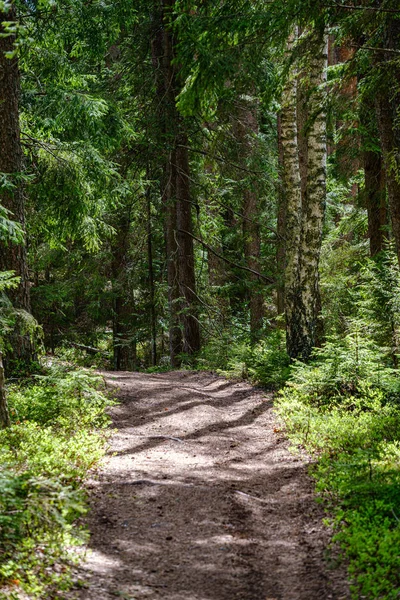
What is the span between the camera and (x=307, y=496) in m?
5.83

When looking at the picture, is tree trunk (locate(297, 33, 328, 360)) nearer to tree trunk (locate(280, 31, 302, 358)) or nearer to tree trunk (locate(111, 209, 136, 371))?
tree trunk (locate(280, 31, 302, 358))

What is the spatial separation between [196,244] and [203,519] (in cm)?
1556

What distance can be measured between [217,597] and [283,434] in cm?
440

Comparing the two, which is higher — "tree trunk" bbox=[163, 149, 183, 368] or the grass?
"tree trunk" bbox=[163, 149, 183, 368]

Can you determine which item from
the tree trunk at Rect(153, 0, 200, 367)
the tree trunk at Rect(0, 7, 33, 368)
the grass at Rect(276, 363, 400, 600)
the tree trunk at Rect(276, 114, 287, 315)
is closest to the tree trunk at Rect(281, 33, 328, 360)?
the grass at Rect(276, 363, 400, 600)

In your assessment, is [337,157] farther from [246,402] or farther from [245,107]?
[246,402]

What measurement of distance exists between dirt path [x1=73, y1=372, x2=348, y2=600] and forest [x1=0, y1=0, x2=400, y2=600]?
195mm

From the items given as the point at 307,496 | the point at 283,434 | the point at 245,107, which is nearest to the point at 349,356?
the point at 283,434

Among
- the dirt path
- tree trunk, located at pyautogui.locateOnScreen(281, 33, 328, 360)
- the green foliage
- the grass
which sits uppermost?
tree trunk, located at pyautogui.locateOnScreen(281, 33, 328, 360)

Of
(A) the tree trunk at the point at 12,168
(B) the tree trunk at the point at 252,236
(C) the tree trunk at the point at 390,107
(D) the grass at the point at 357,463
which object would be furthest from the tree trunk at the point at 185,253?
(C) the tree trunk at the point at 390,107

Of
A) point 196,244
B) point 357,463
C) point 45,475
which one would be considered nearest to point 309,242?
point 357,463

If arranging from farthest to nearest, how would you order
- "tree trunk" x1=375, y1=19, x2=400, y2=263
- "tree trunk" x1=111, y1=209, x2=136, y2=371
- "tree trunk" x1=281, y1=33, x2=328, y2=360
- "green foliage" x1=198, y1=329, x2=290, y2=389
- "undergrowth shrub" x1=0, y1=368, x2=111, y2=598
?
"tree trunk" x1=111, y1=209, x2=136, y2=371
"green foliage" x1=198, y1=329, x2=290, y2=389
"tree trunk" x1=281, y1=33, x2=328, y2=360
"tree trunk" x1=375, y1=19, x2=400, y2=263
"undergrowth shrub" x1=0, y1=368, x2=111, y2=598

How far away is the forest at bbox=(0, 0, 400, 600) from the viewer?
5090mm

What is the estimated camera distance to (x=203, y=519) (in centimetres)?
530
